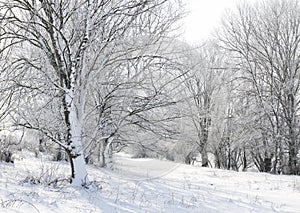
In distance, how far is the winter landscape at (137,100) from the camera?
7559 mm

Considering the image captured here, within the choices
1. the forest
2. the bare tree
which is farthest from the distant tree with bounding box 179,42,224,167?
the bare tree

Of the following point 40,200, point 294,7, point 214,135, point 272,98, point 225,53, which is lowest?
point 40,200

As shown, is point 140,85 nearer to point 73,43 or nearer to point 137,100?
point 137,100

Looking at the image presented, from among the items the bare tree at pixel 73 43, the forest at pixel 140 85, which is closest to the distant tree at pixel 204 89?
the forest at pixel 140 85

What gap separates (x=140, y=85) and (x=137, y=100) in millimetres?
741

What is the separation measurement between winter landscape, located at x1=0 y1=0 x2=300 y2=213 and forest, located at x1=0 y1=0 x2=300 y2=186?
59mm

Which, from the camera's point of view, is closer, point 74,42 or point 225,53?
point 74,42

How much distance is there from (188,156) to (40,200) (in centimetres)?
2585

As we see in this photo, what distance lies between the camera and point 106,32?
9.21 m

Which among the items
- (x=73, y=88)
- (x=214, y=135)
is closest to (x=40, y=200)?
(x=73, y=88)

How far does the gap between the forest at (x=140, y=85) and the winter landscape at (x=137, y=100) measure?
0.19 ft

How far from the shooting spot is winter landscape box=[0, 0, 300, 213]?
756 centimetres

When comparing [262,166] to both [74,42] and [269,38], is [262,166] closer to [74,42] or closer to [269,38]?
[269,38]

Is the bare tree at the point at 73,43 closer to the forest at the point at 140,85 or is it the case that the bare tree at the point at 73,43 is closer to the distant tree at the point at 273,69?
the forest at the point at 140,85
